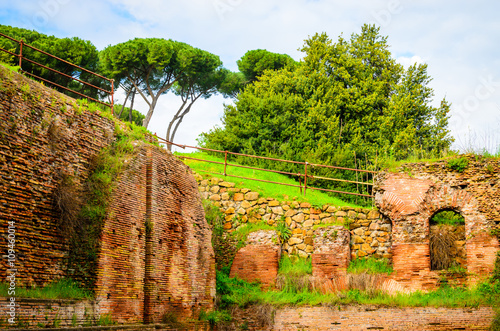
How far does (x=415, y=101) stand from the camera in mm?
24062

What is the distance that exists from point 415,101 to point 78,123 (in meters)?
18.0

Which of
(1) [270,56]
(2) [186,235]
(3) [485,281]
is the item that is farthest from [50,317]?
(1) [270,56]

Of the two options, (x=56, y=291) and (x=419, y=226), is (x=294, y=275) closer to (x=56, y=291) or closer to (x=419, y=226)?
(x=419, y=226)

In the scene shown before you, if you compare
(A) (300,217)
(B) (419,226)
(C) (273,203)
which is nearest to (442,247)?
(B) (419,226)

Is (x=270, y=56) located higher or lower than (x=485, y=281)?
higher

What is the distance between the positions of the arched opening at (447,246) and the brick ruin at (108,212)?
650 cm

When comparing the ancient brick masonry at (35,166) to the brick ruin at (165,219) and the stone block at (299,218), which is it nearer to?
the brick ruin at (165,219)

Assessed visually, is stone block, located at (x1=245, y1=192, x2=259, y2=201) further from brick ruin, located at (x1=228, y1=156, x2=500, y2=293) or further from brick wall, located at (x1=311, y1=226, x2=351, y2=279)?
brick wall, located at (x1=311, y1=226, x2=351, y2=279)

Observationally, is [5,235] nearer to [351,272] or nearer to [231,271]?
[231,271]

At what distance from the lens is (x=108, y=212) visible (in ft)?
30.5

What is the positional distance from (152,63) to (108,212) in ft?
71.4

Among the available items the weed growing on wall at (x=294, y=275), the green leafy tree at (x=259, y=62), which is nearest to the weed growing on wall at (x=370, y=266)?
the weed growing on wall at (x=294, y=275)

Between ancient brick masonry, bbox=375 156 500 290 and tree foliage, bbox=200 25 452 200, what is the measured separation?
6.79m

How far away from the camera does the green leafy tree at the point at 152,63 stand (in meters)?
29.4
